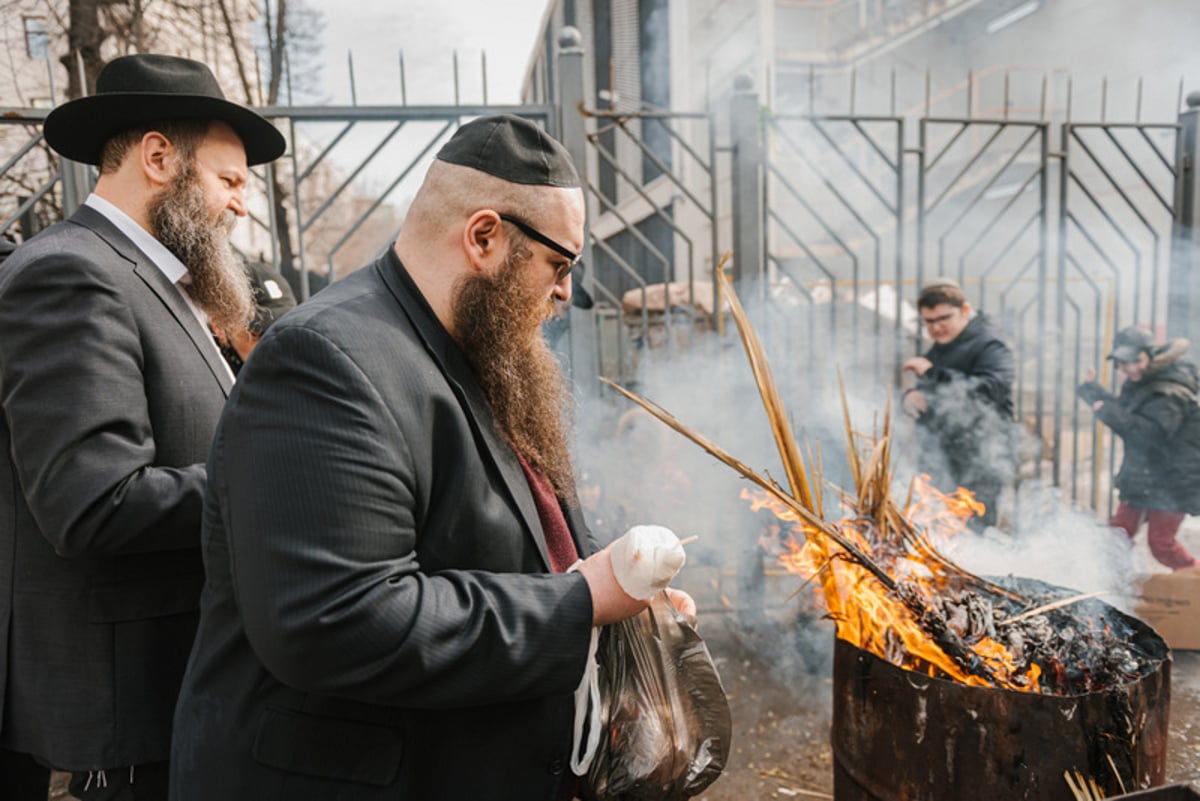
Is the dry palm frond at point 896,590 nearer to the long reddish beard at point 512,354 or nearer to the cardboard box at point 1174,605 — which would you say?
the long reddish beard at point 512,354

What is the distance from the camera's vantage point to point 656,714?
5.72 feet

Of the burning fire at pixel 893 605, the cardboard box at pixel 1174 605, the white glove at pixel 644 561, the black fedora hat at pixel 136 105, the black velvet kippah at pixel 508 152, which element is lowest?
the cardboard box at pixel 1174 605

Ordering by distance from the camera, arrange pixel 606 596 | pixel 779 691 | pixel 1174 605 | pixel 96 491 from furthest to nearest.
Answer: pixel 1174 605 < pixel 779 691 < pixel 96 491 < pixel 606 596

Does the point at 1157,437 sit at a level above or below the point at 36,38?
below

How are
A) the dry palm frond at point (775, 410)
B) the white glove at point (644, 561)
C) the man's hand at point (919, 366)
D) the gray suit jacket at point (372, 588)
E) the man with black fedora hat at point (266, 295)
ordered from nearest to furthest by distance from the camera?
1. the gray suit jacket at point (372, 588)
2. the white glove at point (644, 561)
3. the dry palm frond at point (775, 410)
4. the man with black fedora hat at point (266, 295)
5. the man's hand at point (919, 366)

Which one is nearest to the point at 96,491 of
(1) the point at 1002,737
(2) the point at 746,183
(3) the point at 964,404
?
(1) the point at 1002,737

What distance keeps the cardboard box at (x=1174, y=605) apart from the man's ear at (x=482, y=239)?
16.7 ft

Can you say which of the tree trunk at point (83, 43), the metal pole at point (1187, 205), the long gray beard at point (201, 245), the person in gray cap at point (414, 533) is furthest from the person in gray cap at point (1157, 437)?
the tree trunk at point (83, 43)

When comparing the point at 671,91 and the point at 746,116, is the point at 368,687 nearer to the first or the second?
the point at 746,116

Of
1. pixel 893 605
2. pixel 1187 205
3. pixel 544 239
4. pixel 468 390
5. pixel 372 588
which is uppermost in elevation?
pixel 1187 205

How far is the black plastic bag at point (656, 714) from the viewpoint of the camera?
1.72 meters

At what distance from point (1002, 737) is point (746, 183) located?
4026mm

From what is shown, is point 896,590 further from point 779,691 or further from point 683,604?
point 779,691

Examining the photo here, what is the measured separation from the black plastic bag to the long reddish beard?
0.42 m
